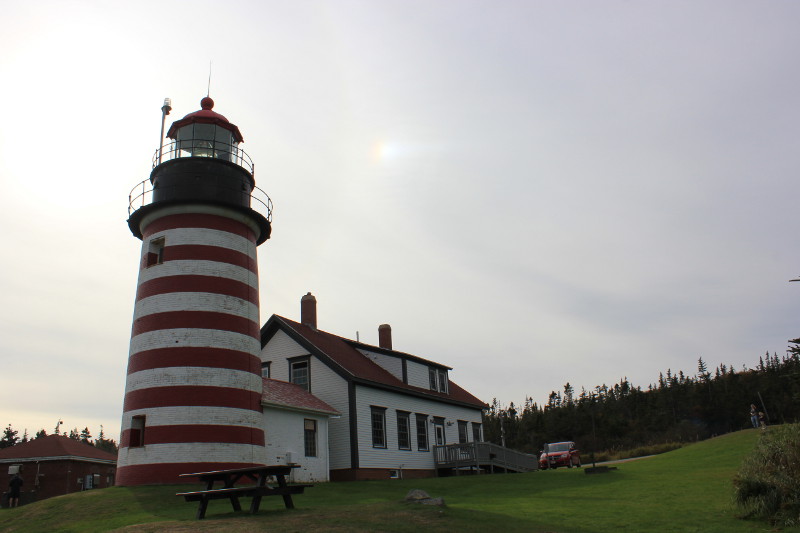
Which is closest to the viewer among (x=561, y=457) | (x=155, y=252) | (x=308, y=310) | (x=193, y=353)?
(x=193, y=353)

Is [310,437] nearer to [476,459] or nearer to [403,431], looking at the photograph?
[403,431]

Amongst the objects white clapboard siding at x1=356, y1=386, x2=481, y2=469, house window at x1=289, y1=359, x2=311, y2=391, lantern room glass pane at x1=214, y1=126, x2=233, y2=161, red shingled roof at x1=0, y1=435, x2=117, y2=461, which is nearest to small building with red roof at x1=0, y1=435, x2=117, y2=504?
red shingled roof at x1=0, y1=435, x2=117, y2=461

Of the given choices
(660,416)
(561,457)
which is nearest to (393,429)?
(561,457)

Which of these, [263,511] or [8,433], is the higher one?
[8,433]

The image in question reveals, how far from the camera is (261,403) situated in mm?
20812

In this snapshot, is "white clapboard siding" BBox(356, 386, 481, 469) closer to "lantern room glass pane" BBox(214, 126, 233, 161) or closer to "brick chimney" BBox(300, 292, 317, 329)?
"brick chimney" BBox(300, 292, 317, 329)

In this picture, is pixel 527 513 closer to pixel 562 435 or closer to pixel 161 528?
pixel 161 528

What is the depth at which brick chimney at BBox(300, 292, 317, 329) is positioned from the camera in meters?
31.6

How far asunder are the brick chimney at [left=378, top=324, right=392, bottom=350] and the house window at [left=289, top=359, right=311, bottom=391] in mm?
7976

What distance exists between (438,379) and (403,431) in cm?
587

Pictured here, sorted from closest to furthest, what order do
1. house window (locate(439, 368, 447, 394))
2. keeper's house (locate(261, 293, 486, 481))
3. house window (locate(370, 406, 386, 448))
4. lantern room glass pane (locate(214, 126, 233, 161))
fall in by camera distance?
lantern room glass pane (locate(214, 126, 233, 161)), keeper's house (locate(261, 293, 486, 481)), house window (locate(370, 406, 386, 448)), house window (locate(439, 368, 447, 394))

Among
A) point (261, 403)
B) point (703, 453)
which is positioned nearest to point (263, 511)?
point (261, 403)

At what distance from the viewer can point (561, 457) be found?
3247 centimetres

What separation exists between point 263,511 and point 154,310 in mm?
9347
